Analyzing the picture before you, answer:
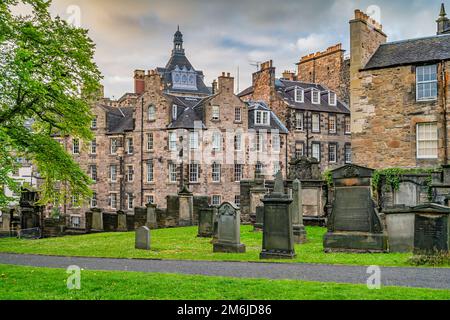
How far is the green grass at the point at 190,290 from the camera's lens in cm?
869

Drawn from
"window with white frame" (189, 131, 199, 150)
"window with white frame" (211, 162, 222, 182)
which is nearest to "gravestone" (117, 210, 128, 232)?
"window with white frame" (189, 131, 199, 150)

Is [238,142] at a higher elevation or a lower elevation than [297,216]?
higher

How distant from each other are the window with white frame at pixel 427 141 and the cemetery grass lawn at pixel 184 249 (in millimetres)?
8861

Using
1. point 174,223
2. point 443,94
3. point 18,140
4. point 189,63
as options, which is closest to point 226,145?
point 174,223

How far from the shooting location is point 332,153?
5622 cm

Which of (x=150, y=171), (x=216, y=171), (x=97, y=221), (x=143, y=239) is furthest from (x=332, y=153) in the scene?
(x=143, y=239)

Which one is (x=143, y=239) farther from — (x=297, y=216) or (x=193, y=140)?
(x=193, y=140)

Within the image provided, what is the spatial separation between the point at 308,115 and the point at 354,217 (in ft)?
128

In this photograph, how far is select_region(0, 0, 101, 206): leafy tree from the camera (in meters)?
19.8

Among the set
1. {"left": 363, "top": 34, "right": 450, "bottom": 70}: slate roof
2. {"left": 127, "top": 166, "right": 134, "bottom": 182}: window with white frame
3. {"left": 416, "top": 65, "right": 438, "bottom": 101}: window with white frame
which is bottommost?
{"left": 127, "top": 166, "right": 134, "bottom": 182}: window with white frame

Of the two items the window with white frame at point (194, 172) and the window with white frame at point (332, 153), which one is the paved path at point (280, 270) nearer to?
the window with white frame at point (194, 172)

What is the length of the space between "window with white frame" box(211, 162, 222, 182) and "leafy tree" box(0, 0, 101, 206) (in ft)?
81.4

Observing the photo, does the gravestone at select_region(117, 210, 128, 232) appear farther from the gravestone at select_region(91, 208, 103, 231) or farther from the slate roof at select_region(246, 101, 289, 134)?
the slate roof at select_region(246, 101, 289, 134)
